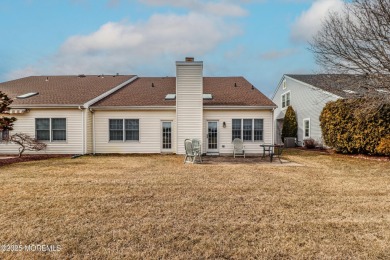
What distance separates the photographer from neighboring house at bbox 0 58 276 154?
15.3 meters

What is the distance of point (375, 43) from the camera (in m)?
13.3

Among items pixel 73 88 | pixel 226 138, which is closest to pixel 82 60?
pixel 73 88

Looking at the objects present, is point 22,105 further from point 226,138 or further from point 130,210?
point 130,210

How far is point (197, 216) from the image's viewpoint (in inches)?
191

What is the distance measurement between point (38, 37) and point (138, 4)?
21.2ft

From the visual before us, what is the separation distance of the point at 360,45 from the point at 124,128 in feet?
46.2

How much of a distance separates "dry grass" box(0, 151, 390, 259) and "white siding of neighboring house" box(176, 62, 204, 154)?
692 cm

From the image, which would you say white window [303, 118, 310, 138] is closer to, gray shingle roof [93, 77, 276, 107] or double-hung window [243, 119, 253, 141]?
gray shingle roof [93, 77, 276, 107]

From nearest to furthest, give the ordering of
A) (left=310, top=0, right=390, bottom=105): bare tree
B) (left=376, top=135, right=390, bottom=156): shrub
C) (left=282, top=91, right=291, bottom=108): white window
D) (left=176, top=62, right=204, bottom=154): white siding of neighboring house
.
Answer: (left=310, top=0, right=390, bottom=105): bare tree
(left=376, top=135, right=390, bottom=156): shrub
(left=176, top=62, right=204, bottom=154): white siding of neighboring house
(left=282, top=91, right=291, bottom=108): white window

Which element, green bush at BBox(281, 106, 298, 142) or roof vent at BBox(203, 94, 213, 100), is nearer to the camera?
roof vent at BBox(203, 94, 213, 100)

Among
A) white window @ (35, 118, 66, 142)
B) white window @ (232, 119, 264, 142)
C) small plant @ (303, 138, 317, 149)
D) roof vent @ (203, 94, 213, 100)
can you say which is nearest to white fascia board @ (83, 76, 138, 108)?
white window @ (35, 118, 66, 142)

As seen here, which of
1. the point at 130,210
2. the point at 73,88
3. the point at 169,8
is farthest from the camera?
the point at 73,88

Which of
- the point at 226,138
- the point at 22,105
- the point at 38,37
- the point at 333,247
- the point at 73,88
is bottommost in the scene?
the point at 333,247

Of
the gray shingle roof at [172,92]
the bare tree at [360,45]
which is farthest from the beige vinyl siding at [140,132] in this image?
the bare tree at [360,45]
